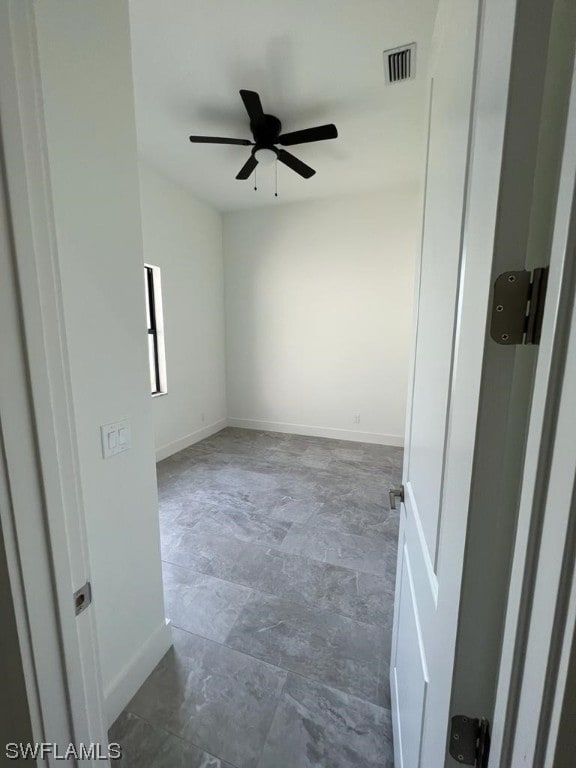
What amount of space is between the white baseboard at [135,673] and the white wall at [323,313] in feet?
10.5

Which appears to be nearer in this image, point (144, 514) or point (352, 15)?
point (144, 514)

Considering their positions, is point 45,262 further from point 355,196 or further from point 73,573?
point 355,196

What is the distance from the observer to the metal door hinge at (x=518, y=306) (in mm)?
353

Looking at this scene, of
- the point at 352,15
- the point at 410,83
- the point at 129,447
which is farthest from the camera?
the point at 410,83

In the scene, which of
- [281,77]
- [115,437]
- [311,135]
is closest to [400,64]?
[311,135]

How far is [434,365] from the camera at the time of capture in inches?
27.9

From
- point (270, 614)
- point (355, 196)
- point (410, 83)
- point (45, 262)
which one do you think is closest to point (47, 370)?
point (45, 262)

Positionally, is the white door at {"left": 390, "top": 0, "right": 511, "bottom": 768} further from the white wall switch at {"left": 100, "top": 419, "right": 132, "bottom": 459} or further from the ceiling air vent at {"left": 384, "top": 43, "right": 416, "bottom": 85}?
the ceiling air vent at {"left": 384, "top": 43, "right": 416, "bottom": 85}

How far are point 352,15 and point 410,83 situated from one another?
64cm

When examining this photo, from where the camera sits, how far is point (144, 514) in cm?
130

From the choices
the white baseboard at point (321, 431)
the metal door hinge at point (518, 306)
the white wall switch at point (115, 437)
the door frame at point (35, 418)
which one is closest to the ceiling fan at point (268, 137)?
the door frame at point (35, 418)

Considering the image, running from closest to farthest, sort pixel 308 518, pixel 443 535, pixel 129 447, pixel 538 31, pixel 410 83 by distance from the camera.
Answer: pixel 538 31 → pixel 443 535 → pixel 129 447 → pixel 410 83 → pixel 308 518

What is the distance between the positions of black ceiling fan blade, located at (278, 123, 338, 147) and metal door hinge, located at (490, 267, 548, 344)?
2251mm

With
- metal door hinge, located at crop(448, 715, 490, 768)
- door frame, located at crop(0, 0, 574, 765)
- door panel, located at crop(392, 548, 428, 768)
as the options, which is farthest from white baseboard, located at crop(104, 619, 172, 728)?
metal door hinge, located at crop(448, 715, 490, 768)
